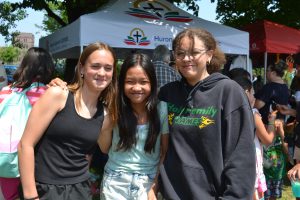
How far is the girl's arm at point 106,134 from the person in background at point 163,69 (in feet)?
6.43

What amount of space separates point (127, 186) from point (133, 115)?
449mm

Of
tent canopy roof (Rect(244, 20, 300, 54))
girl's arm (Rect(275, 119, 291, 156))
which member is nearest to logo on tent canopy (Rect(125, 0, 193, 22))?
tent canopy roof (Rect(244, 20, 300, 54))

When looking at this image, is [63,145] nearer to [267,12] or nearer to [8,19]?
[267,12]

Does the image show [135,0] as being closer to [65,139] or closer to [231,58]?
[231,58]

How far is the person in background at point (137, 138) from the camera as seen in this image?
7.43 feet

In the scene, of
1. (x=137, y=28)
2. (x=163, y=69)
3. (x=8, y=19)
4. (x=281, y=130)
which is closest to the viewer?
(x=281, y=130)

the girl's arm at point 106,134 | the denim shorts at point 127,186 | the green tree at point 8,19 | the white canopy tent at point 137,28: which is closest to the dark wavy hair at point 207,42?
the girl's arm at point 106,134

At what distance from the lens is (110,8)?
6770 millimetres

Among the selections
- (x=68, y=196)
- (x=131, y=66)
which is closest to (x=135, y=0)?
(x=131, y=66)

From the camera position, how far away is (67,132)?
2072mm

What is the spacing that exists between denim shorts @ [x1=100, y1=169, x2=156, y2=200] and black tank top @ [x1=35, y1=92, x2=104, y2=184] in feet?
0.81

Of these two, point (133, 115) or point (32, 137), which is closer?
point (32, 137)

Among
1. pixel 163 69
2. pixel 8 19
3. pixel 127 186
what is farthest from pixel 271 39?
pixel 8 19

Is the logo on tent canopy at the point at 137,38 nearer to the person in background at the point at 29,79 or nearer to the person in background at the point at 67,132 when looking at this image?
the person in background at the point at 29,79
